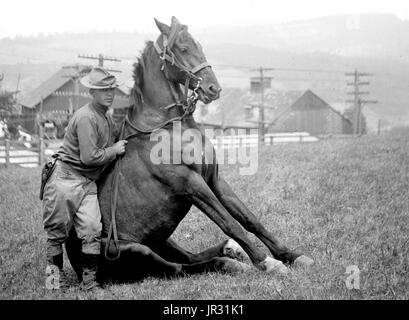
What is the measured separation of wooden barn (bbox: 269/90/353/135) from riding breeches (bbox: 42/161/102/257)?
59189 millimetres

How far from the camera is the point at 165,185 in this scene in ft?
19.2

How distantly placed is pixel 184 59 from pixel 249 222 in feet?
6.14

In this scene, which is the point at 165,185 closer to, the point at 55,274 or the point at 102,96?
the point at 102,96

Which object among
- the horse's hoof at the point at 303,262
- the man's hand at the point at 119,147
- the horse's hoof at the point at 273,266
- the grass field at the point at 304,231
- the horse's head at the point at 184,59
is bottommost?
the grass field at the point at 304,231

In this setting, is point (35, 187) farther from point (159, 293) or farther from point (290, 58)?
point (290, 58)

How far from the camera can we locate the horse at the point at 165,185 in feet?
18.9

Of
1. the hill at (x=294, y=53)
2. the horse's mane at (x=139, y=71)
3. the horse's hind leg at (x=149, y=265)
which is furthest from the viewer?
the hill at (x=294, y=53)

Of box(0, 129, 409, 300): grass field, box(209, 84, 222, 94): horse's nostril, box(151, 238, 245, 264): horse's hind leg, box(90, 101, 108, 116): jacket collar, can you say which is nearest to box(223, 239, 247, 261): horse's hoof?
box(151, 238, 245, 264): horse's hind leg

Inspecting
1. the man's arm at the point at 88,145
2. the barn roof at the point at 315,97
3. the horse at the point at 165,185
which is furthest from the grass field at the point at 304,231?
the barn roof at the point at 315,97

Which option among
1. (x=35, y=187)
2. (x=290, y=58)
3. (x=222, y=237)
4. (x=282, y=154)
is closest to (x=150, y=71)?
(x=222, y=237)

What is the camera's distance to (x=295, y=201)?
955cm

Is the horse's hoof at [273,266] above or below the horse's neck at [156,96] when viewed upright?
below

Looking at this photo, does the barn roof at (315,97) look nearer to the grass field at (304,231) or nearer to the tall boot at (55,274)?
the grass field at (304,231)

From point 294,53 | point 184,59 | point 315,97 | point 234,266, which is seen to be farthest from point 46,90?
point 294,53
